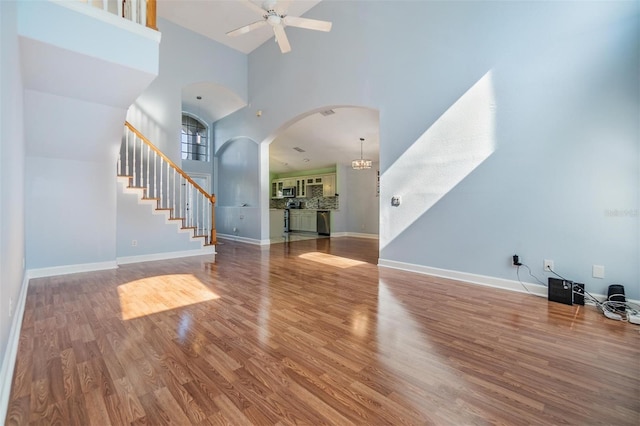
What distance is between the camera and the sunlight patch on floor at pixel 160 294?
108 inches

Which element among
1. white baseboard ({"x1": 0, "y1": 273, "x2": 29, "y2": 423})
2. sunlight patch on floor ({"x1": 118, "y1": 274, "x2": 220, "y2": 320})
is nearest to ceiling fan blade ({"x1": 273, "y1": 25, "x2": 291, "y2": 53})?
sunlight patch on floor ({"x1": 118, "y1": 274, "x2": 220, "y2": 320})

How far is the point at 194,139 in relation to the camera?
9.04 metres

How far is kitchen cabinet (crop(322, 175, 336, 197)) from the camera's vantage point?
9670 mm

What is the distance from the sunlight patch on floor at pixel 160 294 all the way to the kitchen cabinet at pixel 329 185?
6.34m

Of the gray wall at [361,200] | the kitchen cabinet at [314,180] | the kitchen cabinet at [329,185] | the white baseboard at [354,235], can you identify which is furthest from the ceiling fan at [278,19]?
the kitchen cabinet at [314,180]

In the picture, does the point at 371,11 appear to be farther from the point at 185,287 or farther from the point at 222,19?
the point at 185,287

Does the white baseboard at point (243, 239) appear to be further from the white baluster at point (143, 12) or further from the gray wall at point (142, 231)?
the white baluster at point (143, 12)

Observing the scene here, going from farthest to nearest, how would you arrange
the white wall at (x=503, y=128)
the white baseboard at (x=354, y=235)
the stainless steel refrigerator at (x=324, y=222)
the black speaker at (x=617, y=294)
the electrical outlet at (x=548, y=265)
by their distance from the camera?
the stainless steel refrigerator at (x=324, y=222) → the white baseboard at (x=354, y=235) → the electrical outlet at (x=548, y=265) → the white wall at (x=503, y=128) → the black speaker at (x=617, y=294)

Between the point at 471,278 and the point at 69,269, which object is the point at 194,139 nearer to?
the point at 69,269

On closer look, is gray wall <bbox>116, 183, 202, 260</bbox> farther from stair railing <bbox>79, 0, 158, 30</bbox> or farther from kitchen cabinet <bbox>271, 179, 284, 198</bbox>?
kitchen cabinet <bbox>271, 179, 284, 198</bbox>

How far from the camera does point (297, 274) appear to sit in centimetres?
411

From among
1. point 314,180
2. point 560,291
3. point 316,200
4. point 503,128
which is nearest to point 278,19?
point 503,128

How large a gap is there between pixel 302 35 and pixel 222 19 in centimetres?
176

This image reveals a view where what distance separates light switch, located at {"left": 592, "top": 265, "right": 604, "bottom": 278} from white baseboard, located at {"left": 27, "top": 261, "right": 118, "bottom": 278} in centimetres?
619
